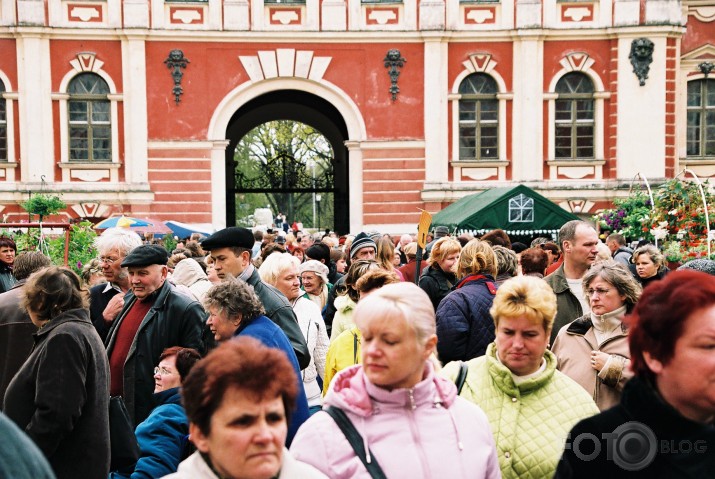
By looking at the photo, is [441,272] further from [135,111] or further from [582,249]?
[135,111]

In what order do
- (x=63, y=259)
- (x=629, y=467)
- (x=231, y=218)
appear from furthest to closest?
(x=231, y=218)
(x=63, y=259)
(x=629, y=467)

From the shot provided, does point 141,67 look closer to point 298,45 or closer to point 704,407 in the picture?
point 298,45

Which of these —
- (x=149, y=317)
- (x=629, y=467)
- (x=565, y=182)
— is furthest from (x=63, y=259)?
A: (x=565, y=182)

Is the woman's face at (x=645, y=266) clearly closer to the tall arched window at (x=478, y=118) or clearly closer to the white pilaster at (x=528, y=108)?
the white pilaster at (x=528, y=108)

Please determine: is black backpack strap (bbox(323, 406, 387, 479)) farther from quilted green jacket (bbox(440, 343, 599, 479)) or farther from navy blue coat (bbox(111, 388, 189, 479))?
navy blue coat (bbox(111, 388, 189, 479))

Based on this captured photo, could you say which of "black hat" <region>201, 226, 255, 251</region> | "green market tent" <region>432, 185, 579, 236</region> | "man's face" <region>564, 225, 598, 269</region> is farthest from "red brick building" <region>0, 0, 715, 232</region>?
"black hat" <region>201, 226, 255, 251</region>

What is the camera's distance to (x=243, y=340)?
2.94 m

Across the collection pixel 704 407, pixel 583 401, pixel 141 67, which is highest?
pixel 141 67

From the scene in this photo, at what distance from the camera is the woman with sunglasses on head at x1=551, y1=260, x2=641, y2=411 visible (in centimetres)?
505

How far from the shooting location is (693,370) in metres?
2.66

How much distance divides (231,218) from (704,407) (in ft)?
73.3

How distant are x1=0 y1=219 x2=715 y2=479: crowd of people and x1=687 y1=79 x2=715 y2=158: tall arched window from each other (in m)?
18.0

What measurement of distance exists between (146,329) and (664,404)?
392cm

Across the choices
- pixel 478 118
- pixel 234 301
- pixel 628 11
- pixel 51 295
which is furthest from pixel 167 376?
pixel 628 11
